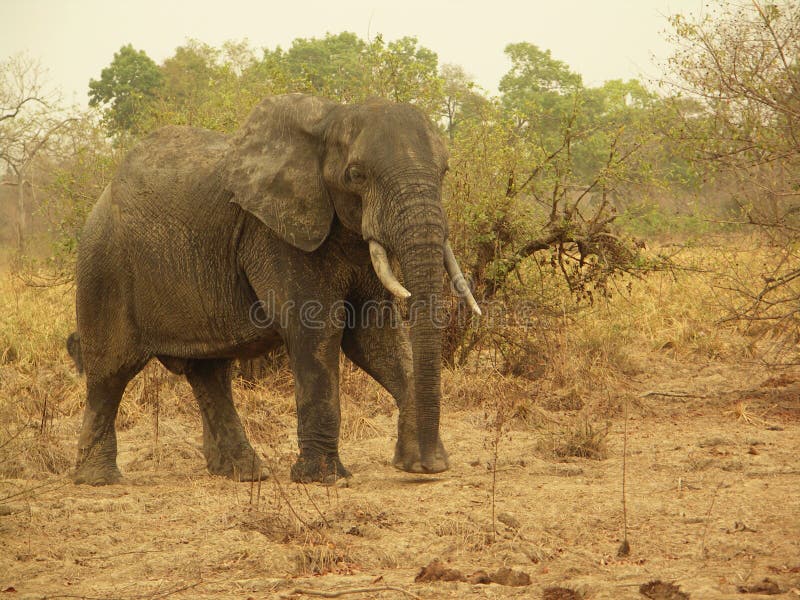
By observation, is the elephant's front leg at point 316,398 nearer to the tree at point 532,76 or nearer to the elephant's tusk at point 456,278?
the elephant's tusk at point 456,278

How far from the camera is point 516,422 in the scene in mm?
8031

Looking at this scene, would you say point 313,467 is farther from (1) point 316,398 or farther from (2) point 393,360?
(2) point 393,360

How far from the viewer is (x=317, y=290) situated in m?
6.26

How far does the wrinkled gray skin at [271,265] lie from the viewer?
19.3ft

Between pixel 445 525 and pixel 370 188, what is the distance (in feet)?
6.44

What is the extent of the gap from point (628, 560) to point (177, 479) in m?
3.48

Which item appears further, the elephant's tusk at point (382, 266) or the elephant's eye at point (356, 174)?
the elephant's eye at point (356, 174)

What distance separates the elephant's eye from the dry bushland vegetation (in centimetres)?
162

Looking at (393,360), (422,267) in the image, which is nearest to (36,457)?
(393,360)

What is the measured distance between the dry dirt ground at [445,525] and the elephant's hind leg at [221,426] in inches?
8.7

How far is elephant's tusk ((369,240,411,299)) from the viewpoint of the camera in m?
5.78

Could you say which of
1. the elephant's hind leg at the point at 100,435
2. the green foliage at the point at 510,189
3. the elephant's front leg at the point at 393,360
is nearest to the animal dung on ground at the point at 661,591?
the elephant's front leg at the point at 393,360

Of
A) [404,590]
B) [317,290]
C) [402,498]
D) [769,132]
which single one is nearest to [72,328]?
[317,290]

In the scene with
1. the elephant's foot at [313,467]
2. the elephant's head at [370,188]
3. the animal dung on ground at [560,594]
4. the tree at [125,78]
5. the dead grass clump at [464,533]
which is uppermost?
the tree at [125,78]
